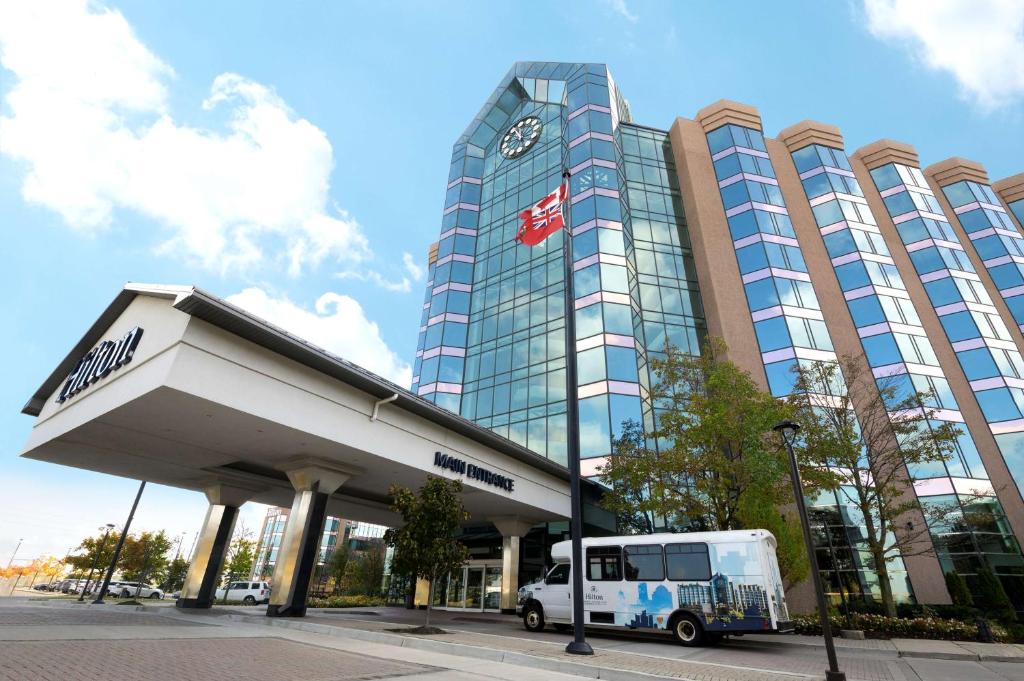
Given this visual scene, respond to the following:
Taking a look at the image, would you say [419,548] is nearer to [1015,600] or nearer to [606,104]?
[1015,600]

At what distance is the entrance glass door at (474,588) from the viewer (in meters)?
28.7

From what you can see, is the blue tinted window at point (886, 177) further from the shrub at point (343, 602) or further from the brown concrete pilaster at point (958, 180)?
the shrub at point (343, 602)

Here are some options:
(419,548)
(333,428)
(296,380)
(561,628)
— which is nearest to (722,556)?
(561,628)

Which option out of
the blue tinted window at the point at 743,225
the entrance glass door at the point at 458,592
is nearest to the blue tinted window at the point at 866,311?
the blue tinted window at the point at 743,225

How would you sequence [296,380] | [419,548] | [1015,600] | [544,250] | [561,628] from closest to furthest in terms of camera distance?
1. [296,380]
2. [419,548]
3. [561,628]
4. [1015,600]
5. [544,250]

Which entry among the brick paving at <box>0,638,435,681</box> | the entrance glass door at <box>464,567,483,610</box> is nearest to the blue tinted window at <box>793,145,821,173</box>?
the entrance glass door at <box>464,567,483,610</box>

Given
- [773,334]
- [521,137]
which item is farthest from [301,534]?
[521,137]

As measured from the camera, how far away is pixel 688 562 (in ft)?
47.4

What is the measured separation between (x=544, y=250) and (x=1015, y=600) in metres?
31.8

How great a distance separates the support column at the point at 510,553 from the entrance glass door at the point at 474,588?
3224 mm

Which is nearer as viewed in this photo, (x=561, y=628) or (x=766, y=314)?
(x=561, y=628)

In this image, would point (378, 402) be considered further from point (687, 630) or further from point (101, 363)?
point (687, 630)

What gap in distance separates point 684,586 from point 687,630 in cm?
121

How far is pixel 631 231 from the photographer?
3638cm
